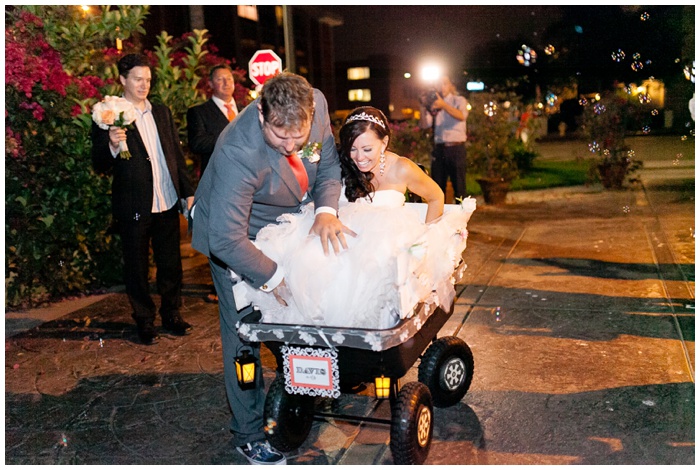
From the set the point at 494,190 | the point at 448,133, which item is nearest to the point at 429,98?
the point at 448,133

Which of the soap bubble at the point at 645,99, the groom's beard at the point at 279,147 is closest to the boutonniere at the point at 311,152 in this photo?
the groom's beard at the point at 279,147

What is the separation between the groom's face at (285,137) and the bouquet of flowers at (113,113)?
7.59 feet

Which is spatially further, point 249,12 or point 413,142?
point 249,12

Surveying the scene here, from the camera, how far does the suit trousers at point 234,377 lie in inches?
137

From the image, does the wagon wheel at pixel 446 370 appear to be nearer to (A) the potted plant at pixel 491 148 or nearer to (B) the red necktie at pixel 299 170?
(B) the red necktie at pixel 299 170

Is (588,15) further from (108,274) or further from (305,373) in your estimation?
(305,373)

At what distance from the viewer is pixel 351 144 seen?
3.87 meters

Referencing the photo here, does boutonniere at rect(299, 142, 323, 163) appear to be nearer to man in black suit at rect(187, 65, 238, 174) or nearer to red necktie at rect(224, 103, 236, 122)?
man in black suit at rect(187, 65, 238, 174)

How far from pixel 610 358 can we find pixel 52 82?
5.25 m

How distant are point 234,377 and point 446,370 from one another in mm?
1217

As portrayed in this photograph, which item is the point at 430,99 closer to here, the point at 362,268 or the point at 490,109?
the point at 490,109

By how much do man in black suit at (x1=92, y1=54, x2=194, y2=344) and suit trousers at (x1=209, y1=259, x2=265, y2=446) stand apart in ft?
6.44

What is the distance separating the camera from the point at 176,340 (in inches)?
217

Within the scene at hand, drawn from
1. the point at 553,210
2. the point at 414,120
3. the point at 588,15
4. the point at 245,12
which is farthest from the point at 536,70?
the point at 553,210
